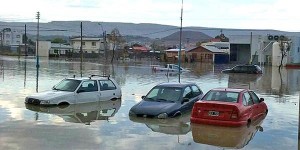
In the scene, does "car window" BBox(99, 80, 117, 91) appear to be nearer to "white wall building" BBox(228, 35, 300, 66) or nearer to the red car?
the red car

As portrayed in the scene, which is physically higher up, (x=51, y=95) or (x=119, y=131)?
(x=51, y=95)

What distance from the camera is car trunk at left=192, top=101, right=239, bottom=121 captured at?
14695 mm

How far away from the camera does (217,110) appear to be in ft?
48.7

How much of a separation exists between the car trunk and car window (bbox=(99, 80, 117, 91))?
7.09 m

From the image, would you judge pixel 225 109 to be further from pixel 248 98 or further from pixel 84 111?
pixel 84 111

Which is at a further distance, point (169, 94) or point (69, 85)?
point (69, 85)

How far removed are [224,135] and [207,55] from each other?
8930 centimetres

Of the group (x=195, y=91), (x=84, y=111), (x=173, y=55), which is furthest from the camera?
(x=173, y=55)

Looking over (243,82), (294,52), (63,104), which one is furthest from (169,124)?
(294,52)

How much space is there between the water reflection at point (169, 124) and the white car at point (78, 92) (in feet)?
12.2

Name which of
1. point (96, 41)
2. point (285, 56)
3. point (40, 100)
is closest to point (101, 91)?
point (40, 100)

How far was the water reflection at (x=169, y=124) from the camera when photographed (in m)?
14.3

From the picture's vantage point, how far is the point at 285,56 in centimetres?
8062

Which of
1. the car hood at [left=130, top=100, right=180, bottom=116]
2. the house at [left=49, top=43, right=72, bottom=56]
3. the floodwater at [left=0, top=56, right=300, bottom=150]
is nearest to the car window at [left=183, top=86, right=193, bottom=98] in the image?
the car hood at [left=130, top=100, right=180, bottom=116]
